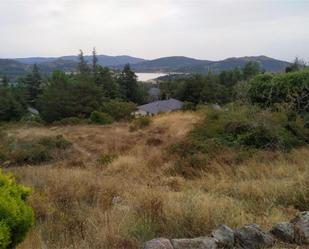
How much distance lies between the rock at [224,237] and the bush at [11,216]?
5.01ft

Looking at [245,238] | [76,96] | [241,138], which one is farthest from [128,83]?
[245,238]

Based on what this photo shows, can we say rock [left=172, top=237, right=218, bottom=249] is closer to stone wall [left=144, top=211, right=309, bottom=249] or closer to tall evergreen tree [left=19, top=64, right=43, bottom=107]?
stone wall [left=144, top=211, right=309, bottom=249]

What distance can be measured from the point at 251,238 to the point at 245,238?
52 millimetres

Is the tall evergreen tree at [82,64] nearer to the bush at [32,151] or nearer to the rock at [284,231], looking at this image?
the bush at [32,151]

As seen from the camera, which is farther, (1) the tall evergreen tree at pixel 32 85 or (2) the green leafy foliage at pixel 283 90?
(1) the tall evergreen tree at pixel 32 85

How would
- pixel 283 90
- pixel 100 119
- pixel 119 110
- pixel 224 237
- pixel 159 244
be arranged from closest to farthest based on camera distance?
1. pixel 159 244
2. pixel 224 237
3. pixel 283 90
4. pixel 100 119
5. pixel 119 110

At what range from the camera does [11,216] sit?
3.11 meters

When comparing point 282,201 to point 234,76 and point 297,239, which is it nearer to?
point 297,239

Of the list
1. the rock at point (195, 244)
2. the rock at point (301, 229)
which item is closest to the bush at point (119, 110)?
the rock at point (301, 229)

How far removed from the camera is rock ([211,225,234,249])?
357 cm

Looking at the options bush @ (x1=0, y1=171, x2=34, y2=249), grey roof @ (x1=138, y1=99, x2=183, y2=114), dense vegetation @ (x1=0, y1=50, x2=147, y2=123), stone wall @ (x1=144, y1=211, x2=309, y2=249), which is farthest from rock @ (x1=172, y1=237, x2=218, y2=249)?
grey roof @ (x1=138, y1=99, x2=183, y2=114)

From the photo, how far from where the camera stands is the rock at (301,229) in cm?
379

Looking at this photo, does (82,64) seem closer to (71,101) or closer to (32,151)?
(71,101)

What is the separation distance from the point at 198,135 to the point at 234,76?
57631 mm
